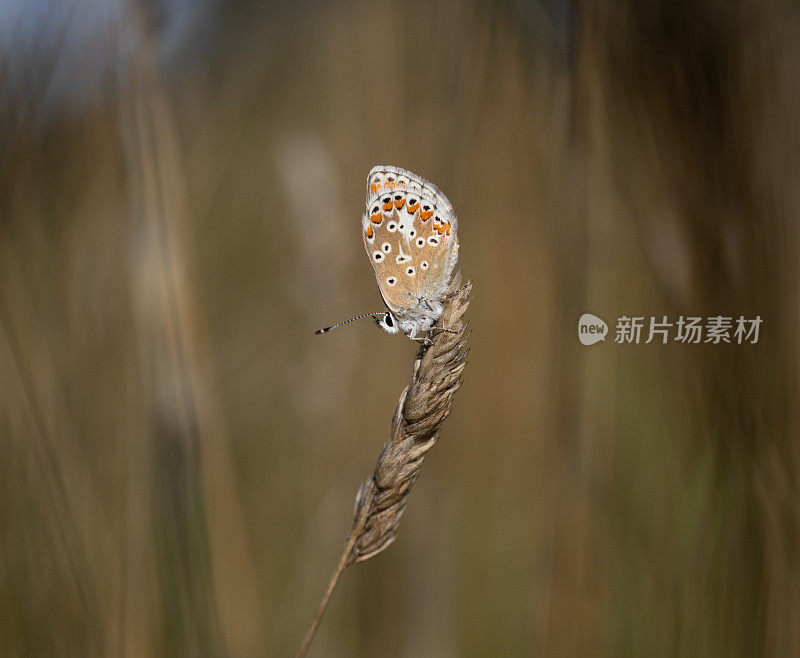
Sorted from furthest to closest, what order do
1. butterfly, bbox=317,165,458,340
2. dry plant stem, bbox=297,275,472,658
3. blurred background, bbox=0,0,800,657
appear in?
1. blurred background, bbox=0,0,800,657
2. butterfly, bbox=317,165,458,340
3. dry plant stem, bbox=297,275,472,658

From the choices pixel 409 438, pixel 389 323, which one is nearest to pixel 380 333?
pixel 389 323

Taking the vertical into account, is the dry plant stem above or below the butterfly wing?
below

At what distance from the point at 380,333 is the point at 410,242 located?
359 mm

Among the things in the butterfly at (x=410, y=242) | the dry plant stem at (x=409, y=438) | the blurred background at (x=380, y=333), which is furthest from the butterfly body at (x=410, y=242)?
the blurred background at (x=380, y=333)

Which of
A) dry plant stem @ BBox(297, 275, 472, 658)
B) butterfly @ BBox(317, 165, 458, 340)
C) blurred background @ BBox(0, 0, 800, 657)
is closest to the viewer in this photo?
dry plant stem @ BBox(297, 275, 472, 658)

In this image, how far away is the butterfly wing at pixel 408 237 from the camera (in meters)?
0.77

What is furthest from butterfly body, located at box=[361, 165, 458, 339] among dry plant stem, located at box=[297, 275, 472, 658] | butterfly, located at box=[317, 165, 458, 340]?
dry plant stem, located at box=[297, 275, 472, 658]

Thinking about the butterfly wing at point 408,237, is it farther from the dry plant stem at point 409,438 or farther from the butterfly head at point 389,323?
the dry plant stem at point 409,438

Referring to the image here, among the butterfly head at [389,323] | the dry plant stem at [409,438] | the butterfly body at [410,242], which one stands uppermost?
the butterfly body at [410,242]

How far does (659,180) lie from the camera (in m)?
1.04

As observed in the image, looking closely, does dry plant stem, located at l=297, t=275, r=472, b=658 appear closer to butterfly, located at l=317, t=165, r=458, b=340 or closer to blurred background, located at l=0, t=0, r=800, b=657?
butterfly, located at l=317, t=165, r=458, b=340

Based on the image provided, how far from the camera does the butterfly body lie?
769 mm

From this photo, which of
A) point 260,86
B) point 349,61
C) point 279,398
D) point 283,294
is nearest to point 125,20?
point 260,86

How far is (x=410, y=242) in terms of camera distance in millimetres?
790
